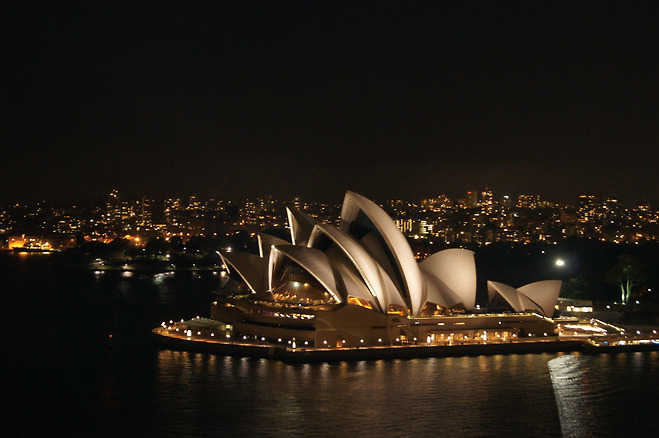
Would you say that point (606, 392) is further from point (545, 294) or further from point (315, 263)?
point (315, 263)

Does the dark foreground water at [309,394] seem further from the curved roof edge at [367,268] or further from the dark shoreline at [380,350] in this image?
the curved roof edge at [367,268]

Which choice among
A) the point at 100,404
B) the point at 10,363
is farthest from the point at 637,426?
the point at 10,363

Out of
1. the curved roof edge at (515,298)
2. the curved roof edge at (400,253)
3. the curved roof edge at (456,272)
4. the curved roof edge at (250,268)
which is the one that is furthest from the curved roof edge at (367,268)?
the curved roof edge at (515,298)

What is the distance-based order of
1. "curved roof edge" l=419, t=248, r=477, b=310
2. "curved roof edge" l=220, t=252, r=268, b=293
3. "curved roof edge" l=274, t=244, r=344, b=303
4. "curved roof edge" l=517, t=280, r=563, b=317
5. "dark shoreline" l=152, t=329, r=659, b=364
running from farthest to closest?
"curved roof edge" l=517, t=280, r=563, b=317
"curved roof edge" l=220, t=252, r=268, b=293
"curved roof edge" l=419, t=248, r=477, b=310
"curved roof edge" l=274, t=244, r=344, b=303
"dark shoreline" l=152, t=329, r=659, b=364

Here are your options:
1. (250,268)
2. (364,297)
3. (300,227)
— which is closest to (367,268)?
(364,297)

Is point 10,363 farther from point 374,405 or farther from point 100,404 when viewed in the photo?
point 374,405

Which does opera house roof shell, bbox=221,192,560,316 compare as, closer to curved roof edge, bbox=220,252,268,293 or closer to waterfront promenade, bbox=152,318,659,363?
curved roof edge, bbox=220,252,268,293

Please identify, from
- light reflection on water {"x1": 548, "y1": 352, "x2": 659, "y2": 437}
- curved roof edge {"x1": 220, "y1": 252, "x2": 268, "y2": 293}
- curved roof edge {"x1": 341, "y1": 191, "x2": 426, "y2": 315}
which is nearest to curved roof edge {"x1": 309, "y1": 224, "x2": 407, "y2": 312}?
curved roof edge {"x1": 341, "y1": 191, "x2": 426, "y2": 315}
